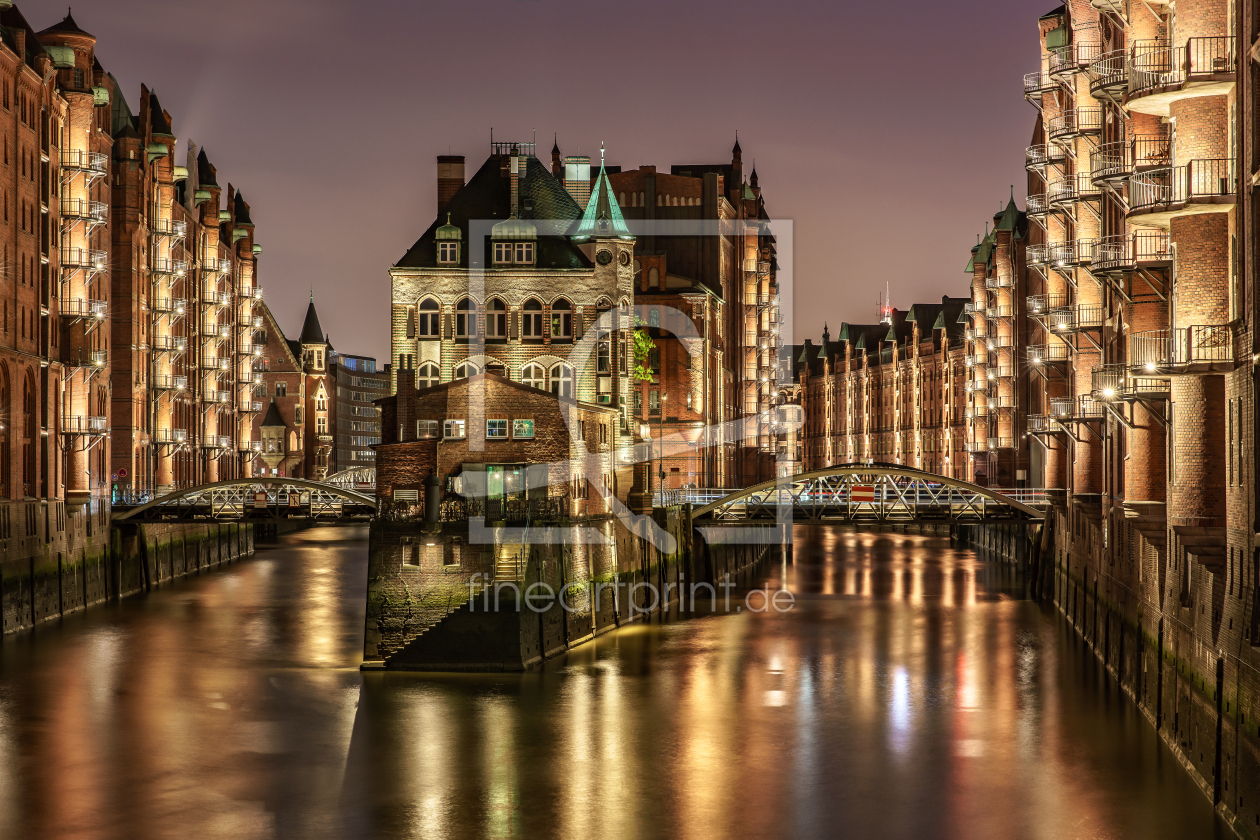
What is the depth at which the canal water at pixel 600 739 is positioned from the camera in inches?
1129

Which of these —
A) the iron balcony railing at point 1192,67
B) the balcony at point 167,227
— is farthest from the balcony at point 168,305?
the iron balcony railing at point 1192,67

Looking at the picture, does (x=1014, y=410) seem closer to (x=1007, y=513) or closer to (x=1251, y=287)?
(x=1007, y=513)

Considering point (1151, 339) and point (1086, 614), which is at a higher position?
point (1151, 339)

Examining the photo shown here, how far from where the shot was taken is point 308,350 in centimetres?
14362

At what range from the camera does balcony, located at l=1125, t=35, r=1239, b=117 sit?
3056 cm

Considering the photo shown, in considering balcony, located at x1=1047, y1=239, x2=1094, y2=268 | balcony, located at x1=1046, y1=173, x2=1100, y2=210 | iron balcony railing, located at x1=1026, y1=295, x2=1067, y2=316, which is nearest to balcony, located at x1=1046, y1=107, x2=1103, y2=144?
balcony, located at x1=1046, y1=173, x2=1100, y2=210

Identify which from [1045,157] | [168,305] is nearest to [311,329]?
[168,305]

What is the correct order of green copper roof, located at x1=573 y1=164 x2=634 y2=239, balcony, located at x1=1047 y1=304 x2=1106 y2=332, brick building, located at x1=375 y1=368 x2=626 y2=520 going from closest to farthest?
1. brick building, located at x1=375 y1=368 x2=626 y2=520
2. balcony, located at x1=1047 y1=304 x2=1106 y2=332
3. green copper roof, located at x1=573 y1=164 x2=634 y2=239

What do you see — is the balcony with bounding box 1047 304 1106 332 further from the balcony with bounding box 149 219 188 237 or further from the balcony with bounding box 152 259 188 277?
the balcony with bounding box 152 259 188 277

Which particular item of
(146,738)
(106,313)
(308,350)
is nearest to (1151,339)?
(146,738)

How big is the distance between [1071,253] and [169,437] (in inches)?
1795

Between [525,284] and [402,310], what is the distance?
5.31 metres

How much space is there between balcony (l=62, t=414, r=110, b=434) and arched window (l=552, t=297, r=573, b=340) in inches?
733

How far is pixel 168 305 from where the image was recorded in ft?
252
